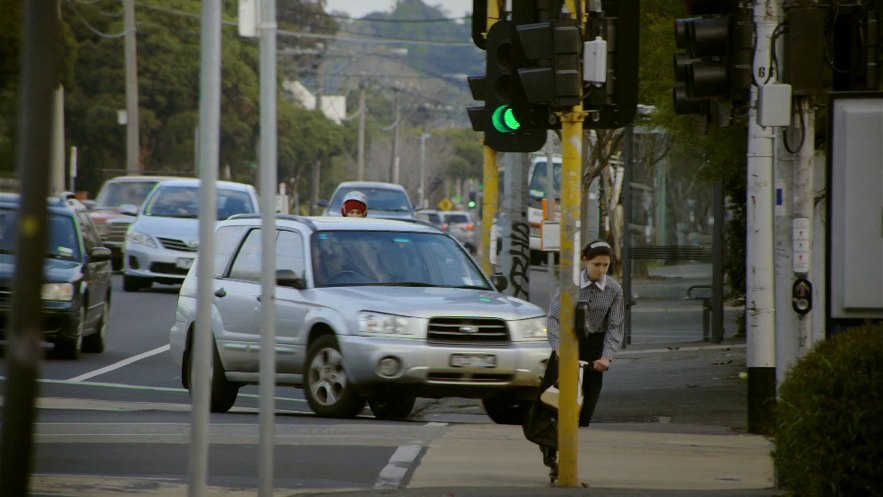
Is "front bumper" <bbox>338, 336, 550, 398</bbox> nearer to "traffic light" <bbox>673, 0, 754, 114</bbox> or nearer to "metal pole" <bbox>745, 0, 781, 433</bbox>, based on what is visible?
"metal pole" <bbox>745, 0, 781, 433</bbox>

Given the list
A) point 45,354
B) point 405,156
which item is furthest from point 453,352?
point 405,156

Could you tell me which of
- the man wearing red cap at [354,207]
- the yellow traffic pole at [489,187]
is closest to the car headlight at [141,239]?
the yellow traffic pole at [489,187]

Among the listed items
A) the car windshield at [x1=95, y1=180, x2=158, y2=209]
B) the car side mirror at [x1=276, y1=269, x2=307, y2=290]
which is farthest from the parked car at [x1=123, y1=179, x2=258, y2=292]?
the car side mirror at [x1=276, y1=269, x2=307, y2=290]

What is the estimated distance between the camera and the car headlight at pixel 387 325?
13703 millimetres

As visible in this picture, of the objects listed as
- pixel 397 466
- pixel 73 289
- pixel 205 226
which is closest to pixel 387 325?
pixel 397 466

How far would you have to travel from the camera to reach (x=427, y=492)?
9758 mm

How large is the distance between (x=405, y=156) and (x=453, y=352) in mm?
134112

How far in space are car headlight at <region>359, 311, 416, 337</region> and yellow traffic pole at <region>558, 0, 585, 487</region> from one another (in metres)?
3.44

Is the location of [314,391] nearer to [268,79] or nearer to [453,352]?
[453,352]

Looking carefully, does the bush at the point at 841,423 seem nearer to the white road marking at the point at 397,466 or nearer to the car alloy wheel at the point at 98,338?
the white road marking at the point at 397,466

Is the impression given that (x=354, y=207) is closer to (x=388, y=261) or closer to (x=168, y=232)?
(x=388, y=261)

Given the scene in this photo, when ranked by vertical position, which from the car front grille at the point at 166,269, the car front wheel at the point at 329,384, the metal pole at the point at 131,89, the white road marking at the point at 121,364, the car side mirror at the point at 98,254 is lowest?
the white road marking at the point at 121,364

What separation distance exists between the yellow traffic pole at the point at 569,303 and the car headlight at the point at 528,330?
3.55 m

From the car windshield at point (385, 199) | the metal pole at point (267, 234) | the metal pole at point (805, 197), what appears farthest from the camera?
the car windshield at point (385, 199)
